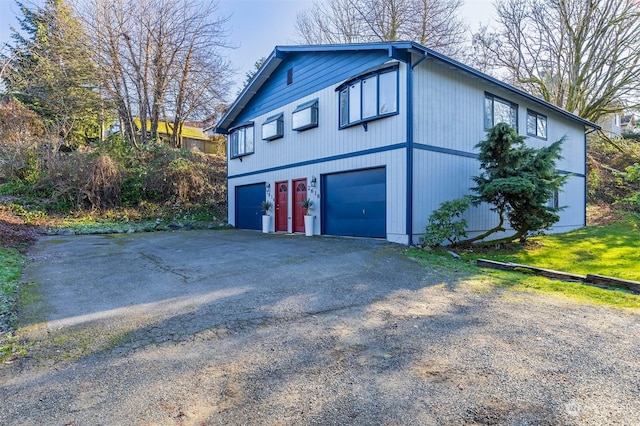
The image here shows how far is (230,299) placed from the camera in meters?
4.39

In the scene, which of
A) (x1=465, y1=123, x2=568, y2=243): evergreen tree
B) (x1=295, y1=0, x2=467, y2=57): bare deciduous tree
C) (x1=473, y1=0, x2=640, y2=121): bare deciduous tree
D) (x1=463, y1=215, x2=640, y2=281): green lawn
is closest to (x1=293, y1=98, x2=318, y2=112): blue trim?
(x1=465, y1=123, x2=568, y2=243): evergreen tree

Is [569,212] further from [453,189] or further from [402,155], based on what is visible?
[402,155]

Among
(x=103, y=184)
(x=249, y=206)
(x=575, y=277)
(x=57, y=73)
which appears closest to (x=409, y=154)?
(x=575, y=277)

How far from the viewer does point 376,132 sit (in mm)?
9516

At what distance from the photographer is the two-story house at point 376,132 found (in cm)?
884

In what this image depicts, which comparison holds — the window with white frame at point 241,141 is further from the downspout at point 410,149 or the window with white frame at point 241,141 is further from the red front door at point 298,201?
the downspout at point 410,149

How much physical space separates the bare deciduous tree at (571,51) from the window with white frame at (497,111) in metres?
10.8

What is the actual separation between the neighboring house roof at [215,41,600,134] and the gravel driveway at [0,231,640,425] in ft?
18.7

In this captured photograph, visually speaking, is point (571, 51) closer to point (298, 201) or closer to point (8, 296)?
point (298, 201)

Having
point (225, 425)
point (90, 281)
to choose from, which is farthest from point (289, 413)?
point (90, 281)

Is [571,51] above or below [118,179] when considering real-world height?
above

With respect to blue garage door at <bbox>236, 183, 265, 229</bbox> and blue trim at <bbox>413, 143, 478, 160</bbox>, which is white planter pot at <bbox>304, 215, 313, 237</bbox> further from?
blue trim at <bbox>413, 143, 478, 160</bbox>

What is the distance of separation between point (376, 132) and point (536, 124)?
707cm

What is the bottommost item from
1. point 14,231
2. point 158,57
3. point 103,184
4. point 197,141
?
point 14,231
